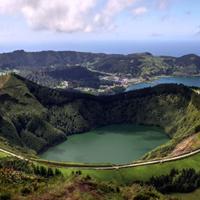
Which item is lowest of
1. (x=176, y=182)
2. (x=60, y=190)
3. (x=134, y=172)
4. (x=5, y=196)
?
(x=176, y=182)

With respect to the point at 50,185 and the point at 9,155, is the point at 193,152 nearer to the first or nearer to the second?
the point at 9,155

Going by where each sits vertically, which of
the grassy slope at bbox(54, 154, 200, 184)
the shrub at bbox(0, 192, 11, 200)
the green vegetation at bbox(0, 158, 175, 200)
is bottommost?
the grassy slope at bbox(54, 154, 200, 184)

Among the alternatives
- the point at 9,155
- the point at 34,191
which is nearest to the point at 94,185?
the point at 34,191

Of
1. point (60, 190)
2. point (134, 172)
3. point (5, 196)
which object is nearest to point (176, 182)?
point (134, 172)

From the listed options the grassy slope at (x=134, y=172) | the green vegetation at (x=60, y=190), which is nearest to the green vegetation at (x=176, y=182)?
the grassy slope at (x=134, y=172)

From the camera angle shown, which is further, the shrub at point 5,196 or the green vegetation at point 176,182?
the green vegetation at point 176,182

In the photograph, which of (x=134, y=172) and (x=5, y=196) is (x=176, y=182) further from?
(x=5, y=196)

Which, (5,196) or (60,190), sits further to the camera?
(60,190)

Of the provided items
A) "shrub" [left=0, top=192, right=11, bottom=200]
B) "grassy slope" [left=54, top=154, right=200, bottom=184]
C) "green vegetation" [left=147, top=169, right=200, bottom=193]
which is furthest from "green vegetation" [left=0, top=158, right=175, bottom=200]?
"green vegetation" [left=147, top=169, right=200, bottom=193]

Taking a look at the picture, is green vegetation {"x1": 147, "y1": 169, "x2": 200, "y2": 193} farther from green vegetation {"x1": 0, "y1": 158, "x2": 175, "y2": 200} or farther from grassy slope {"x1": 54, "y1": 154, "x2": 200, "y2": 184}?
green vegetation {"x1": 0, "y1": 158, "x2": 175, "y2": 200}

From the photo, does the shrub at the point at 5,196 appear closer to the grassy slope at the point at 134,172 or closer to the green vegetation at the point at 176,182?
the grassy slope at the point at 134,172

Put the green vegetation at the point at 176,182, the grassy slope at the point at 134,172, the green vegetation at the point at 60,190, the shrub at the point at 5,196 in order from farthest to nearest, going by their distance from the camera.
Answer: the green vegetation at the point at 176,182 → the grassy slope at the point at 134,172 → the green vegetation at the point at 60,190 → the shrub at the point at 5,196
